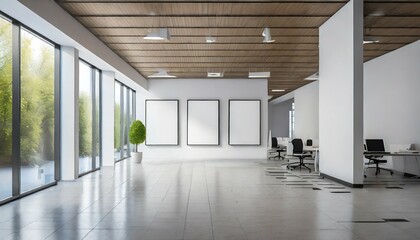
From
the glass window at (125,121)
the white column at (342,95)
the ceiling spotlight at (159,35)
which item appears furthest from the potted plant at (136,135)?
the white column at (342,95)

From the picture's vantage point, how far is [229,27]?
10094mm

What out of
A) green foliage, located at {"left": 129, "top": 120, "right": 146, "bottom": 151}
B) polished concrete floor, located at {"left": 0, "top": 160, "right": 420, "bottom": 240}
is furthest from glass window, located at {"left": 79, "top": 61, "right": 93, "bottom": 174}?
green foliage, located at {"left": 129, "top": 120, "right": 146, "bottom": 151}

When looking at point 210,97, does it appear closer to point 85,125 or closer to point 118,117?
point 118,117

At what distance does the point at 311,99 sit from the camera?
22250 millimetres

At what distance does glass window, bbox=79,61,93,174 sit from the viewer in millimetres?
11938

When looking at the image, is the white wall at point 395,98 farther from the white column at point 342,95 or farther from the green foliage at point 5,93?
the green foliage at point 5,93

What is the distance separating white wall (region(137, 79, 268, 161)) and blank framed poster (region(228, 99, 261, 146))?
0.21 metres

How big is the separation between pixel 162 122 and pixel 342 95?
10955mm

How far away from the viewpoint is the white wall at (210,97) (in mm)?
18734

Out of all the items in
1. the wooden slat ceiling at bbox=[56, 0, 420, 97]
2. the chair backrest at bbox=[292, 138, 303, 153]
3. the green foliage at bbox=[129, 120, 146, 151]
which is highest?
the wooden slat ceiling at bbox=[56, 0, 420, 97]

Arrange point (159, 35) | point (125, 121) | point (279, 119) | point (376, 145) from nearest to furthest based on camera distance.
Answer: point (159, 35) → point (376, 145) → point (125, 121) → point (279, 119)

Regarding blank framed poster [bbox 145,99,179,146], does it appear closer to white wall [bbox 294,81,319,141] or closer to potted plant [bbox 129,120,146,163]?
potted plant [bbox 129,120,146,163]

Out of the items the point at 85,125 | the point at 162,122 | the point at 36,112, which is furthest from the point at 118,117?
the point at 36,112

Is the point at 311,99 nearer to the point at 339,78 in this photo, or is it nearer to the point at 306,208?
the point at 339,78
